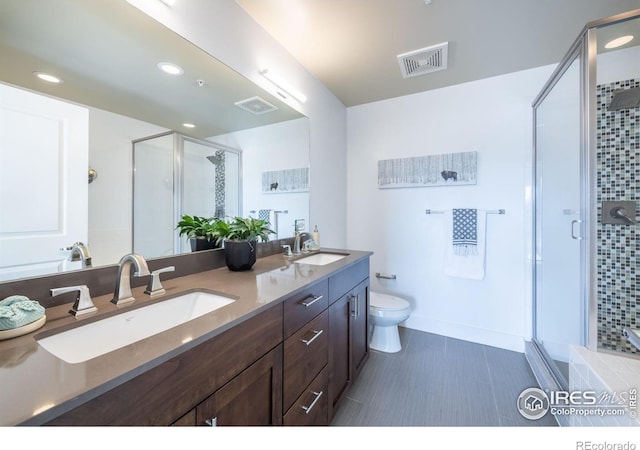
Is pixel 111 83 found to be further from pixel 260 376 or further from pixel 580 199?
pixel 580 199

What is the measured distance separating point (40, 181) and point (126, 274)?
42 centimetres

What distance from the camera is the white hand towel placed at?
7.29 ft

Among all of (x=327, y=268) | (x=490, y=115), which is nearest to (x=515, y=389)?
(x=327, y=268)

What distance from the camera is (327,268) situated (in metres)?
1.40

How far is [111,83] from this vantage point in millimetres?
1019

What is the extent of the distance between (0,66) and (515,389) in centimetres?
288

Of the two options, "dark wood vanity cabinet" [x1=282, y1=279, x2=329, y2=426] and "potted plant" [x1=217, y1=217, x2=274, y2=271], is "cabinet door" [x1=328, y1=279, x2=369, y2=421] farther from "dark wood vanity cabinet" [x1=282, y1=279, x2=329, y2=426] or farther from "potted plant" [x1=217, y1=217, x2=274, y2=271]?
"potted plant" [x1=217, y1=217, x2=274, y2=271]

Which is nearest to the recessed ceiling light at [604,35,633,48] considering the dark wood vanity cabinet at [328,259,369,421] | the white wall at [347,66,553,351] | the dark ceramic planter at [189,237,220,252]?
the white wall at [347,66,553,351]

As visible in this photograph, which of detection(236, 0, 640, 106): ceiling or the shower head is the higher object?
detection(236, 0, 640, 106): ceiling

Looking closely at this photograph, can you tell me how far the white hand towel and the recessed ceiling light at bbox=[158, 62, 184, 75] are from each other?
7.50 feet

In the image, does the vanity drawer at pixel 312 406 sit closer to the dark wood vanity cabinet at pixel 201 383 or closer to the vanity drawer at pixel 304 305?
the dark wood vanity cabinet at pixel 201 383

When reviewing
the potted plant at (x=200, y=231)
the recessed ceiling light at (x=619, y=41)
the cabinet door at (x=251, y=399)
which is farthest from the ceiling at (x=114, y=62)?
the recessed ceiling light at (x=619, y=41)

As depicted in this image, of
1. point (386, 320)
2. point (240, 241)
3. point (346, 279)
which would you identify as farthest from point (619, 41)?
point (240, 241)

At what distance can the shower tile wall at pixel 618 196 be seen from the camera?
171cm
